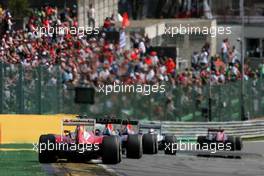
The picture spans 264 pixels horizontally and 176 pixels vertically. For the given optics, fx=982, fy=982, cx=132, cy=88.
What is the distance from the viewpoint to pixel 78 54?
3114cm

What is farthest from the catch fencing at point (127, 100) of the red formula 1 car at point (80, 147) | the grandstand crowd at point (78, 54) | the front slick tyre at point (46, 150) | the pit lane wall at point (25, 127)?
the red formula 1 car at point (80, 147)

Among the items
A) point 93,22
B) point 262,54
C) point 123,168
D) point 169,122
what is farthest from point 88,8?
point 262,54

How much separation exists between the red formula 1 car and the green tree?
12.0m

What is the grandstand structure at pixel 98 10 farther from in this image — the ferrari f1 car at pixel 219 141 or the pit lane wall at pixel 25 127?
the ferrari f1 car at pixel 219 141

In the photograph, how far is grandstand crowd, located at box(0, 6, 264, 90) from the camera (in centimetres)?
3030

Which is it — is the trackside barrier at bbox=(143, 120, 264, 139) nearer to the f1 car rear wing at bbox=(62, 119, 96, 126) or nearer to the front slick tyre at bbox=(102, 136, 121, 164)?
the f1 car rear wing at bbox=(62, 119, 96, 126)

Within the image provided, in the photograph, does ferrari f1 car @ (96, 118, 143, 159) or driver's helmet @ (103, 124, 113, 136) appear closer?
ferrari f1 car @ (96, 118, 143, 159)

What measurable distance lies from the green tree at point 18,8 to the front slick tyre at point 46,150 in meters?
11.9

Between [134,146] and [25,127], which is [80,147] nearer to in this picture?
[134,146]

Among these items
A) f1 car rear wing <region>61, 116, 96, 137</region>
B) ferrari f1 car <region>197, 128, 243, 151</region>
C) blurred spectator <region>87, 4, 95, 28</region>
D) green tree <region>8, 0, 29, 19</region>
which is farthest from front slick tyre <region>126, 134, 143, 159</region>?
blurred spectator <region>87, 4, 95, 28</region>

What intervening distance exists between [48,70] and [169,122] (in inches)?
282

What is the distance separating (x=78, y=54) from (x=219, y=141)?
17.2 ft

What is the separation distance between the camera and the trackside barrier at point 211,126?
121 ft

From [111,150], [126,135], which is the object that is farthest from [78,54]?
[111,150]
